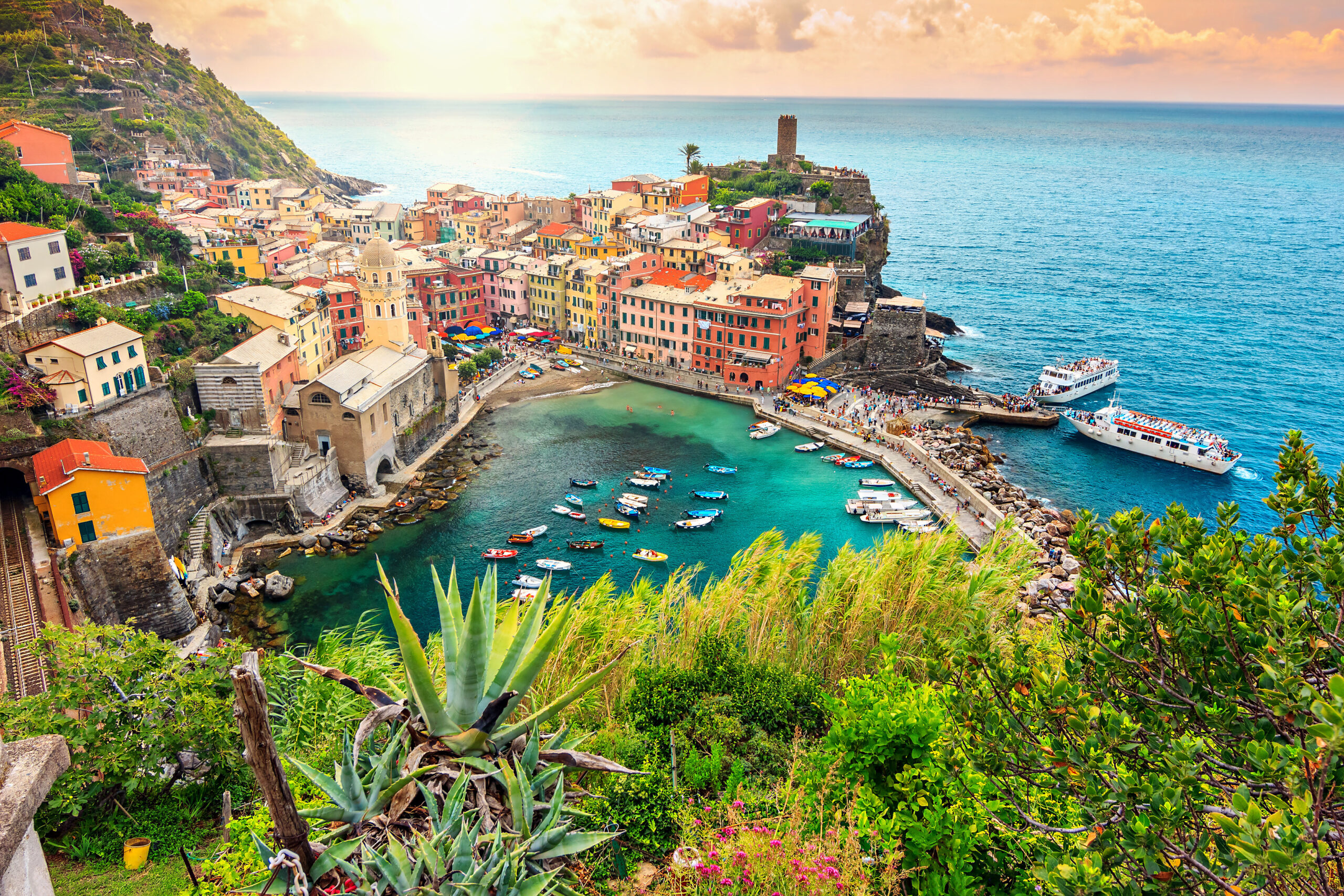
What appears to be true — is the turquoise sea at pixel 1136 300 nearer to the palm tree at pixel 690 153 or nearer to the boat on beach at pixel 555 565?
the boat on beach at pixel 555 565

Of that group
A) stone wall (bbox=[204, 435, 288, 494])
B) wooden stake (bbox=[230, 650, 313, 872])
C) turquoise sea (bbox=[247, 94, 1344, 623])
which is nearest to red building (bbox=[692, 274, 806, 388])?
turquoise sea (bbox=[247, 94, 1344, 623])

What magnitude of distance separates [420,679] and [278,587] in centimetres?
2946

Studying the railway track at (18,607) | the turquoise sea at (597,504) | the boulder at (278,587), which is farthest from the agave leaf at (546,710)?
the boulder at (278,587)

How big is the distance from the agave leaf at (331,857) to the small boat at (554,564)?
92.7ft

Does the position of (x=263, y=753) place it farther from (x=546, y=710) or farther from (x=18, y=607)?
(x=18, y=607)

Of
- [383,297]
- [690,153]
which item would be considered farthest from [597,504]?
[690,153]

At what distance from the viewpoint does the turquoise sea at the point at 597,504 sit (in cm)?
3431

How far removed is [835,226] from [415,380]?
4150 cm

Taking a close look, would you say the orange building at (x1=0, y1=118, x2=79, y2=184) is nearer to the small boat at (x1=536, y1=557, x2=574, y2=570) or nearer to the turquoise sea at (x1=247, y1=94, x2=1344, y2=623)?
the turquoise sea at (x1=247, y1=94, x2=1344, y2=623)

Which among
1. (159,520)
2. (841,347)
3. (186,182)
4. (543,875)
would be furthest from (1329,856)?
(186,182)

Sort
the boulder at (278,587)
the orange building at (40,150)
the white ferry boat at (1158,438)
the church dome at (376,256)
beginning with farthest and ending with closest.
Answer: the orange building at (40,150) → the church dome at (376,256) → the white ferry boat at (1158,438) → the boulder at (278,587)

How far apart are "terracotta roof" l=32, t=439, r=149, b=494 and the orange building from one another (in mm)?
28147

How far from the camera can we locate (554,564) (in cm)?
3466

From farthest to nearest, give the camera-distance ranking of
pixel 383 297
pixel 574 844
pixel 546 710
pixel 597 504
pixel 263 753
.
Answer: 1. pixel 383 297
2. pixel 597 504
3. pixel 546 710
4. pixel 574 844
5. pixel 263 753
